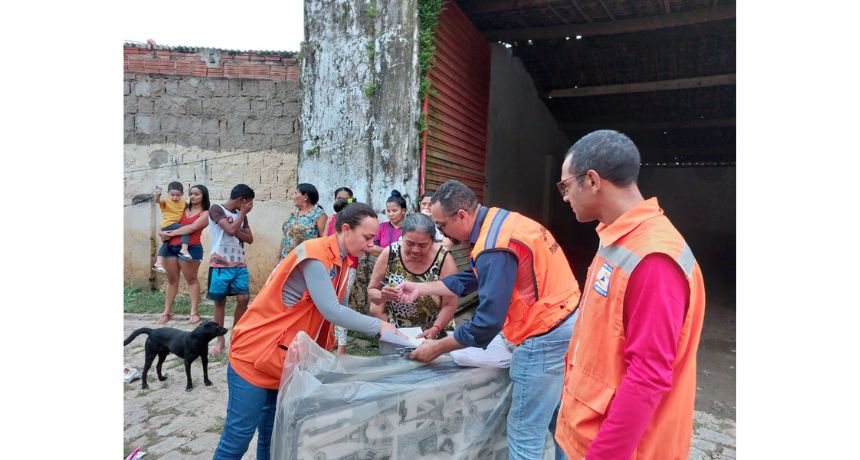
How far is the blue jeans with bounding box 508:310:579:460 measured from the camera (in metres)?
2.14

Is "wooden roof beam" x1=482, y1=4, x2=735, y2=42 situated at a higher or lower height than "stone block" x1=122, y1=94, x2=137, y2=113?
higher

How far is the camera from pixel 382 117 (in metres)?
5.29

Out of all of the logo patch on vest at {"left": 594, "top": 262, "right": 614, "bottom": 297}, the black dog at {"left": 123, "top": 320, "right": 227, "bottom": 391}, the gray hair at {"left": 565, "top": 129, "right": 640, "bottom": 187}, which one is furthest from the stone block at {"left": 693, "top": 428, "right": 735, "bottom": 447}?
the black dog at {"left": 123, "top": 320, "right": 227, "bottom": 391}

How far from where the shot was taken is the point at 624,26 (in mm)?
6527

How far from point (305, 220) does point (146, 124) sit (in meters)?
4.13

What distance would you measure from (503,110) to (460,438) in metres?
7.48

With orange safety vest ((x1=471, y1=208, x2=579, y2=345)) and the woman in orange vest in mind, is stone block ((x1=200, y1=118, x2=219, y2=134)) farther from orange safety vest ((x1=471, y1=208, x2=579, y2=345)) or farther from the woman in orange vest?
orange safety vest ((x1=471, y1=208, x2=579, y2=345))

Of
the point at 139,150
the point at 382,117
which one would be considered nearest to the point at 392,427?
the point at 382,117

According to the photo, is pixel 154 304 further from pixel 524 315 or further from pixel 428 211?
pixel 524 315

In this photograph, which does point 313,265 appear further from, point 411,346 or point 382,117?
point 382,117

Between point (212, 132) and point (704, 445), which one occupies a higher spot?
point (212, 132)

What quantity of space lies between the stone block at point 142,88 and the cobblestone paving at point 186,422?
4.54 meters

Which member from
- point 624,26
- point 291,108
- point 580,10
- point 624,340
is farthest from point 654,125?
point 624,340

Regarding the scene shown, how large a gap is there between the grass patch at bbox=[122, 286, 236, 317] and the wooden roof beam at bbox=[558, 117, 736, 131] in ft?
34.8
